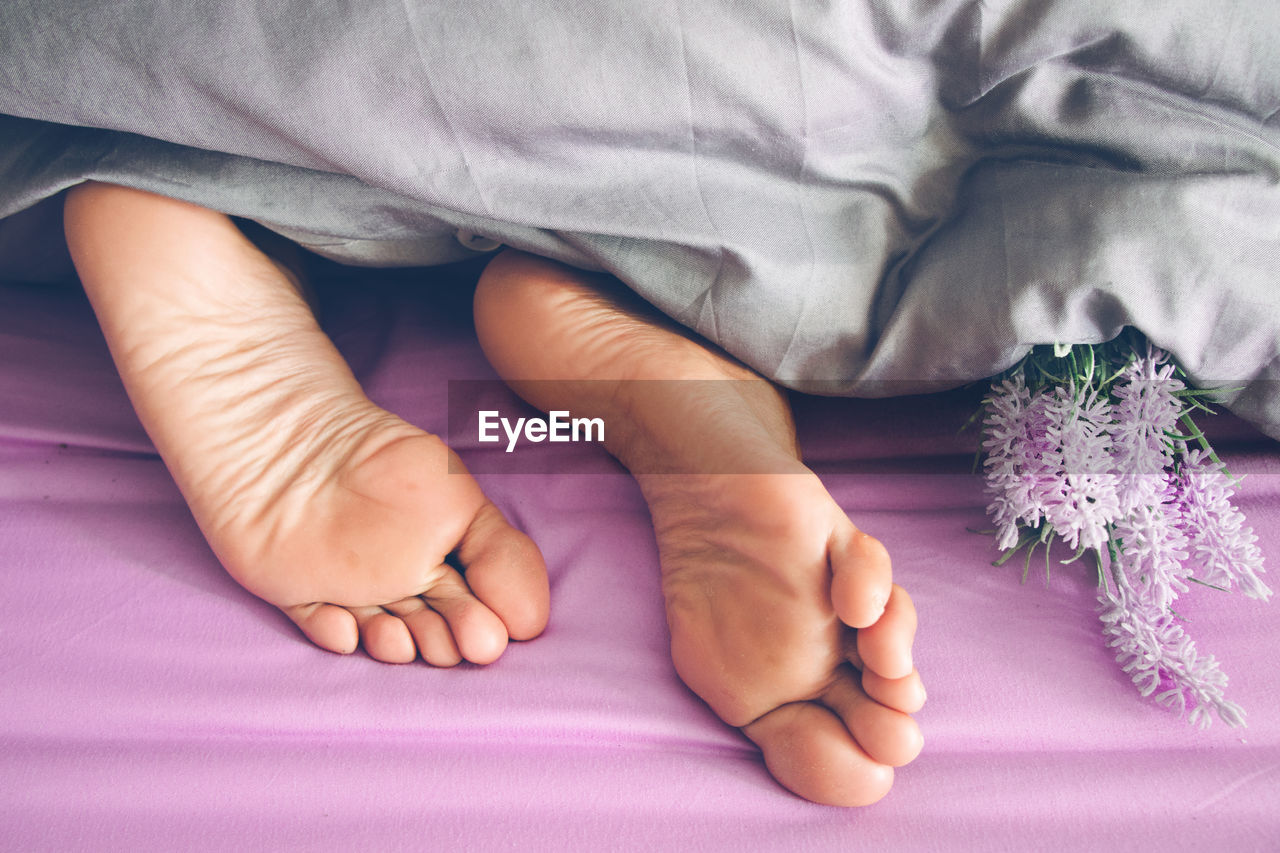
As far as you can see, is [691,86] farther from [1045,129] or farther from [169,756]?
[169,756]

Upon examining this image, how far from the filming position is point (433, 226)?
623 mm

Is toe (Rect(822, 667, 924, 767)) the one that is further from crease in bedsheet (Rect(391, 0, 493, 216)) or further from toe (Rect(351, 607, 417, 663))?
crease in bedsheet (Rect(391, 0, 493, 216))

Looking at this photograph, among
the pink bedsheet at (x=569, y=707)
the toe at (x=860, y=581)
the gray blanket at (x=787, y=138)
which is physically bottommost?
the pink bedsheet at (x=569, y=707)

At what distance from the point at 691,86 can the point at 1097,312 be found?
286 mm

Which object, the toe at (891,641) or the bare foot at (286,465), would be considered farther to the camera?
the bare foot at (286,465)

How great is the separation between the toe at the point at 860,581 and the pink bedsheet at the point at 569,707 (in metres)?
0.12

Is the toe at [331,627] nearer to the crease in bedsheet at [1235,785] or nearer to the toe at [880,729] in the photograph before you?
the toe at [880,729]

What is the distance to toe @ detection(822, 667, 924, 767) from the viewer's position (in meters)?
Answer: 0.46

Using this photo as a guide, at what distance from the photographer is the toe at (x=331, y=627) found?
21.9 inches

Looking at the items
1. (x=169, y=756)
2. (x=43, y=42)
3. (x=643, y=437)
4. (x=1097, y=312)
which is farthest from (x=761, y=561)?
(x=43, y=42)

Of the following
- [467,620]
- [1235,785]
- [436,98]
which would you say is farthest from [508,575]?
[1235,785]

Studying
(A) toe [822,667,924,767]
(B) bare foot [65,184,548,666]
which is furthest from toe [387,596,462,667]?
(A) toe [822,667,924,767]

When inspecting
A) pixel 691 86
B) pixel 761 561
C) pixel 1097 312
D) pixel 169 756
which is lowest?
pixel 169 756

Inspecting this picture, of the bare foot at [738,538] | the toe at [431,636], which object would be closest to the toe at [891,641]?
the bare foot at [738,538]
